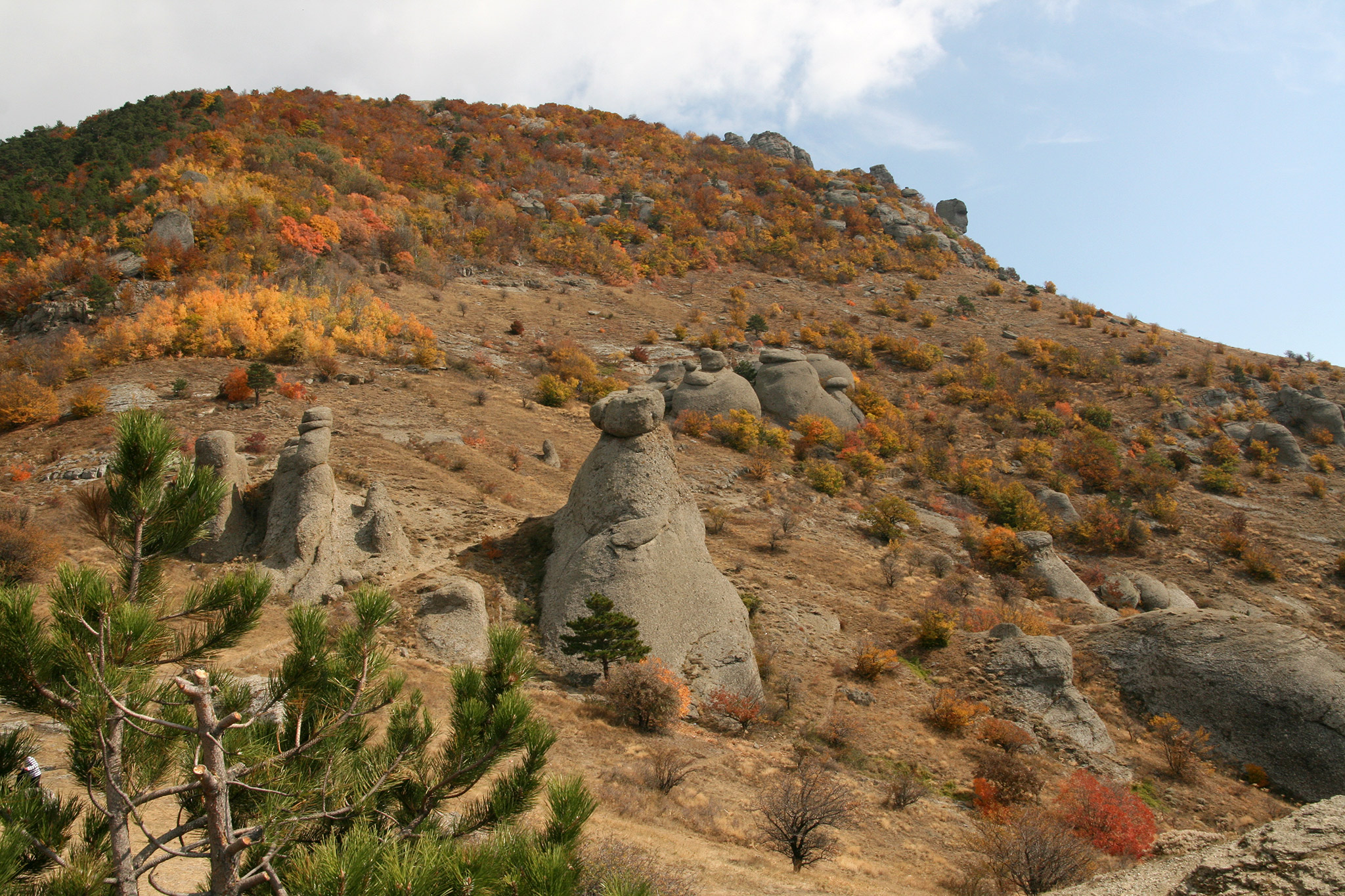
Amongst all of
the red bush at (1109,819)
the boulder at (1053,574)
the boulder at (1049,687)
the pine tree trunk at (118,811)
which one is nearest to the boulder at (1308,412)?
the boulder at (1053,574)

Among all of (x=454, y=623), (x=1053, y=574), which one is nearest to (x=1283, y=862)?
(x=454, y=623)

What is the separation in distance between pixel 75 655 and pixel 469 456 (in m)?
13.6

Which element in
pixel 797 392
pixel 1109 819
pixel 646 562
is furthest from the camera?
pixel 797 392

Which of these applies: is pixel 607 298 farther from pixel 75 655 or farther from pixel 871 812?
pixel 75 655

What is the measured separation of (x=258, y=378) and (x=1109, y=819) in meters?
19.1

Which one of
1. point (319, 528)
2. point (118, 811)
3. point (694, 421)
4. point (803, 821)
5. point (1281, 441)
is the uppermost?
point (1281, 441)

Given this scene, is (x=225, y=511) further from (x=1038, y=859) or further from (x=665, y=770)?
(x=1038, y=859)

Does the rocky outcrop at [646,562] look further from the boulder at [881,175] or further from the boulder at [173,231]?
the boulder at [881,175]

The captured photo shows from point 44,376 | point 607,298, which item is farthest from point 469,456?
point 607,298

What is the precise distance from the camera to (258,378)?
1700 cm

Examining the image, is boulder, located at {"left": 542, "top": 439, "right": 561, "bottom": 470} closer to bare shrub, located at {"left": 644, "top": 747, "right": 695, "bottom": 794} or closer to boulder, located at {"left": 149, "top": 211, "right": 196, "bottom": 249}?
bare shrub, located at {"left": 644, "top": 747, "right": 695, "bottom": 794}

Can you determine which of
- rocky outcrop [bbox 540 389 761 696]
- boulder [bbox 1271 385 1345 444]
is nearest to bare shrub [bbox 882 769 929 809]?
rocky outcrop [bbox 540 389 761 696]

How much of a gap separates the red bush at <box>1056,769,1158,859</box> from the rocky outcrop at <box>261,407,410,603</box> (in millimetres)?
10825

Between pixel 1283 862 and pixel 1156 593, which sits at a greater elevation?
pixel 1283 862
